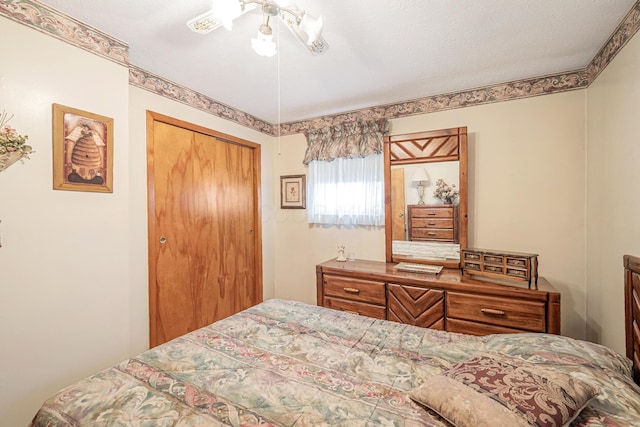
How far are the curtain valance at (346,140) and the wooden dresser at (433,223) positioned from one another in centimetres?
77

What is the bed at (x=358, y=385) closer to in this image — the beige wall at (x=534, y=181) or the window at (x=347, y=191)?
the beige wall at (x=534, y=181)

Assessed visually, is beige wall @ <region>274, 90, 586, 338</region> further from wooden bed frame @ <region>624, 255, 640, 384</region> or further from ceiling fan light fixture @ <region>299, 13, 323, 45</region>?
ceiling fan light fixture @ <region>299, 13, 323, 45</region>

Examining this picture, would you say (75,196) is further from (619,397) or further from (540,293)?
(540,293)

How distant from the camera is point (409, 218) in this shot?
269 centimetres

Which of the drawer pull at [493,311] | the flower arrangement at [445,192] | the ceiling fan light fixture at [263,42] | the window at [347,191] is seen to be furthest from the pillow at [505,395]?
the window at [347,191]

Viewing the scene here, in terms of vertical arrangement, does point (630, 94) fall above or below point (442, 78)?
below

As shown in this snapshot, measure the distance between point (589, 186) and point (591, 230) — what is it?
13.5 inches

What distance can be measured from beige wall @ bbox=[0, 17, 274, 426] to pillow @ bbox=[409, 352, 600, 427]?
6.24 feet

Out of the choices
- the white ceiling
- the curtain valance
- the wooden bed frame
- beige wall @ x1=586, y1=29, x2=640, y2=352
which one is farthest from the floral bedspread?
the curtain valance

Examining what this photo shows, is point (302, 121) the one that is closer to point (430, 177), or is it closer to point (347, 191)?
point (347, 191)

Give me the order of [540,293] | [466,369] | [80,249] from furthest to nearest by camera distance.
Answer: [540,293] → [80,249] → [466,369]

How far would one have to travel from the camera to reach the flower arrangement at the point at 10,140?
133 cm

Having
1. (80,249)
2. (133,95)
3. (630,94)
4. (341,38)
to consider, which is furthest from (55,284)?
(630,94)

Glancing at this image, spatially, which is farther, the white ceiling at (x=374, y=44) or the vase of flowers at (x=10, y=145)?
the white ceiling at (x=374, y=44)
